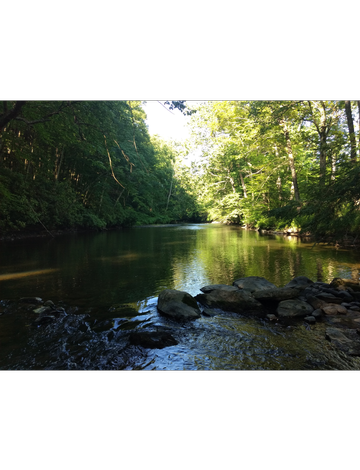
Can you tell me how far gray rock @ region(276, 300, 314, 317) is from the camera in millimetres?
4805

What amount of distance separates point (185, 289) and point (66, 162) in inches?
837

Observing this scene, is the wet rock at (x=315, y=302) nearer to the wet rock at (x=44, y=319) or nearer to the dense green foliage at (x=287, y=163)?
the dense green foliage at (x=287, y=163)

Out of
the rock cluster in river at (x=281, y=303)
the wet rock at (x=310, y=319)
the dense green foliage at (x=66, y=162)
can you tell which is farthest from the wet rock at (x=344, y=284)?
the dense green foliage at (x=66, y=162)

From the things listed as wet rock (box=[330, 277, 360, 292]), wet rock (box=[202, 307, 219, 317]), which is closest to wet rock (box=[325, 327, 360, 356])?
wet rock (box=[202, 307, 219, 317])

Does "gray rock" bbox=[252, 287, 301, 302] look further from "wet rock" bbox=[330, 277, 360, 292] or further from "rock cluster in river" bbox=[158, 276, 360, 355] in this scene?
"wet rock" bbox=[330, 277, 360, 292]

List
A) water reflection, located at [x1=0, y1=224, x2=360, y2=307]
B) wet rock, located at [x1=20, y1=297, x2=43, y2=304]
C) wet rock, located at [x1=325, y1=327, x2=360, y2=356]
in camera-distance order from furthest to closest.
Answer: water reflection, located at [x1=0, y1=224, x2=360, y2=307], wet rock, located at [x1=20, y1=297, x2=43, y2=304], wet rock, located at [x1=325, y1=327, x2=360, y2=356]

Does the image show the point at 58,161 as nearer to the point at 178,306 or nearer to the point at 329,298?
the point at 178,306

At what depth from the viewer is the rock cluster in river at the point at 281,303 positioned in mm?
4711

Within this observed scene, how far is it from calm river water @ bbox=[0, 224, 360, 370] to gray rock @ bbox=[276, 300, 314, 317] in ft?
1.42

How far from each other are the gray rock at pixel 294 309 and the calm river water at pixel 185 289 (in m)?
0.43

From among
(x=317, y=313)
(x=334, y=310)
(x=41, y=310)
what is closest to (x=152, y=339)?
(x=41, y=310)
